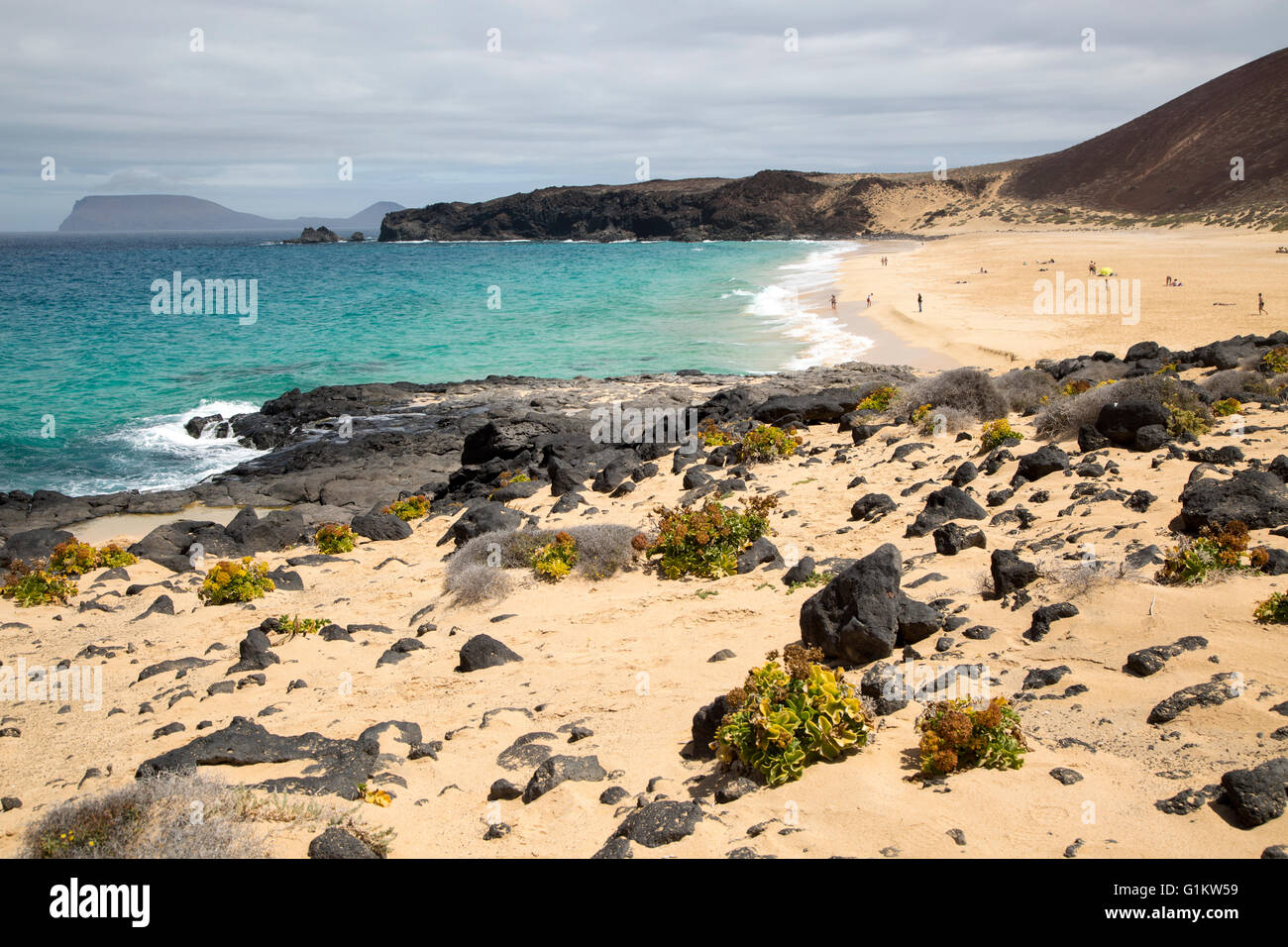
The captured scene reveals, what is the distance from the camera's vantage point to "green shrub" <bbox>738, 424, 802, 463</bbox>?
13.5 metres

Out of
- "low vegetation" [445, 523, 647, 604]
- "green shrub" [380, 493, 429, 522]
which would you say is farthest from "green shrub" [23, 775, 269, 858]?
"green shrub" [380, 493, 429, 522]

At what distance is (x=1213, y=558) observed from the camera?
21.8 feet

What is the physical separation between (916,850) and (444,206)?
181m

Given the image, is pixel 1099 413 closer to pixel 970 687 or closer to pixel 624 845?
pixel 970 687

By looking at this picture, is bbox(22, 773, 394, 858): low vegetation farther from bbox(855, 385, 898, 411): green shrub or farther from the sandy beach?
the sandy beach

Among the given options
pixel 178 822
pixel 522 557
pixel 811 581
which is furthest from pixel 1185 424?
pixel 178 822

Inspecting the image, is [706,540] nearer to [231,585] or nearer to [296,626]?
[296,626]

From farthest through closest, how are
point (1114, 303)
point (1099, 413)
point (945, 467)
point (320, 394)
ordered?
point (1114, 303) → point (320, 394) → point (945, 467) → point (1099, 413)

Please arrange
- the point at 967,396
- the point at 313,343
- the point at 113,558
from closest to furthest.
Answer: the point at 113,558 < the point at 967,396 < the point at 313,343

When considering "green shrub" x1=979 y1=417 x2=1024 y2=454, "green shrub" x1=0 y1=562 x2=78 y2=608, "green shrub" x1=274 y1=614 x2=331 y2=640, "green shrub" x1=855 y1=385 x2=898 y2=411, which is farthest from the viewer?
"green shrub" x1=855 y1=385 x2=898 y2=411

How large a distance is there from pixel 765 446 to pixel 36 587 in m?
10.6

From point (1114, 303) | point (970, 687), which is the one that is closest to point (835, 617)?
point (970, 687)

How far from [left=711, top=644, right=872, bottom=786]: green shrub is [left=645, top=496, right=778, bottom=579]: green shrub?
12.2 ft
